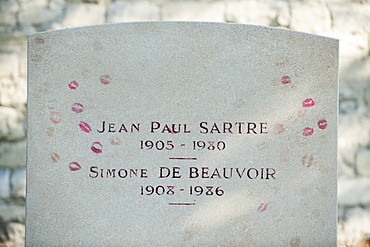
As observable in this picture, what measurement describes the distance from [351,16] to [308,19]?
0.24m

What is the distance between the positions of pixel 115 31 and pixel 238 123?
579 mm

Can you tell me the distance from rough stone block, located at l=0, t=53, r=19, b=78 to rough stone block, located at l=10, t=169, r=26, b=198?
0.50 metres

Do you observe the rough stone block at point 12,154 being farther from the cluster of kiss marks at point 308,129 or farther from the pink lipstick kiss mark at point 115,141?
the cluster of kiss marks at point 308,129

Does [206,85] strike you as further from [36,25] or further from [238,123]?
[36,25]

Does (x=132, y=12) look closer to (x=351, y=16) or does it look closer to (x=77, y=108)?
(x=77, y=108)

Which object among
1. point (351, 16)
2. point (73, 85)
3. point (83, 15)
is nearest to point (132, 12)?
point (83, 15)

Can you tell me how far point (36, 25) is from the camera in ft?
7.24

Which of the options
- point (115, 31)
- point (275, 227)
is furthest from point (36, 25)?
point (275, 227)

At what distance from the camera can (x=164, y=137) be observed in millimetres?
1594

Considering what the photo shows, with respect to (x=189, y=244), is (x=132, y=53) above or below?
above

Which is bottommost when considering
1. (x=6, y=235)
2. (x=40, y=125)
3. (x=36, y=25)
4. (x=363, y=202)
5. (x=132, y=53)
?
(x=6, y=235)

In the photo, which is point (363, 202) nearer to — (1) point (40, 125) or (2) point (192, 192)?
(2) point (192, 192)

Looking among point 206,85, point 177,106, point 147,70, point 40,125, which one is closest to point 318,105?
point 206,85

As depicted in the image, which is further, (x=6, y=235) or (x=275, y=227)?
(x=6, y=235)
